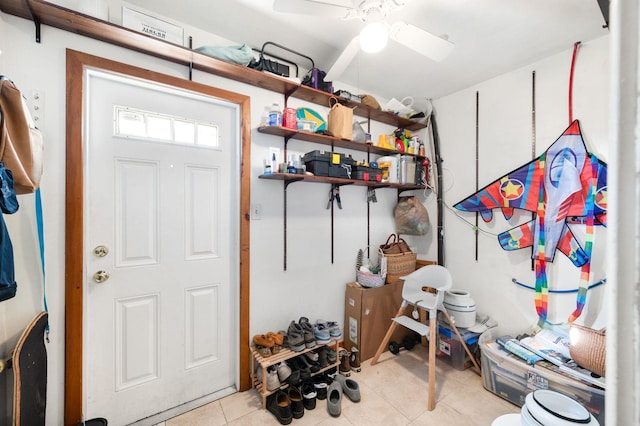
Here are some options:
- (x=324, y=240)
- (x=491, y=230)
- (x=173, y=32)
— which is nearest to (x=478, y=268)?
(x=491, y=230)

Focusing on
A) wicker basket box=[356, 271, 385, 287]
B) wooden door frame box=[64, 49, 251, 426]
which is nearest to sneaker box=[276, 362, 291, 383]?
wicker basket box=[356, 271, 385, 287]

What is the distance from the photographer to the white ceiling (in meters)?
1.57

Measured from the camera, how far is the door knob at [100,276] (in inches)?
59.6

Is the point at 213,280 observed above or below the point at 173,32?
below

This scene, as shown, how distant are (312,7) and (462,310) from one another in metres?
2.45

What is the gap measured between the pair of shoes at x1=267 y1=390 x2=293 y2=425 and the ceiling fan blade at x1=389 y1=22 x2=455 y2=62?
2322mm

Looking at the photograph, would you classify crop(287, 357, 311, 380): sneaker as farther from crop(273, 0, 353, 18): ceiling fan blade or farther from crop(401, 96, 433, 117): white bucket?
crop(401, 96, 433, 117): white bucket

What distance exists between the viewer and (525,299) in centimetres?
215

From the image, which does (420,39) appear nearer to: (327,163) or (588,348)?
(327,163)

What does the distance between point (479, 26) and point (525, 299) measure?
82.3 inches

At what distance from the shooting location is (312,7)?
4.19ft

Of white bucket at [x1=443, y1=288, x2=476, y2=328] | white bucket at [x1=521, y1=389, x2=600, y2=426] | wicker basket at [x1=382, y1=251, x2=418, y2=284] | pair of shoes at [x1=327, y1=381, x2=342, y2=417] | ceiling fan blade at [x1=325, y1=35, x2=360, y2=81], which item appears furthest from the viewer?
wicker basket at [x1=382, y1=251, x2=418, y2=284]

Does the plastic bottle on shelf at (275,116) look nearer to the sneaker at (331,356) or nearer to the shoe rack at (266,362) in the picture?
the shoe rack at (266,362)

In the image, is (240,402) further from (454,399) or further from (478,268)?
(478,268)
